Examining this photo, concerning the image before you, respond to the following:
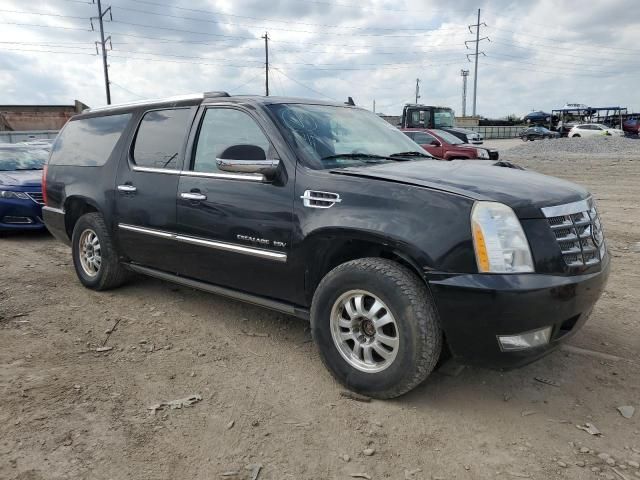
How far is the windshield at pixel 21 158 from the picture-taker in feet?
30.5

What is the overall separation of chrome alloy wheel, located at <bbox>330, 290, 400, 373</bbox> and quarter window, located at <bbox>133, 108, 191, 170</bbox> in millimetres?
1944

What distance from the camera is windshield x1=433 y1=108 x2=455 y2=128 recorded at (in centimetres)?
2188

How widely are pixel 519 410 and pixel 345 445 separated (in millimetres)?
1069

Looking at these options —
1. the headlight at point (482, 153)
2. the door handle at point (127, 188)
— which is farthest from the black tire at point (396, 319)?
the headlight at point (482, 153)

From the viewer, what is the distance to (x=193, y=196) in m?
3.97

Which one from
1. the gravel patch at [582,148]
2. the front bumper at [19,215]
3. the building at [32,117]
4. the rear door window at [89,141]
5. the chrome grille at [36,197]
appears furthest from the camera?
the building at [32,117]

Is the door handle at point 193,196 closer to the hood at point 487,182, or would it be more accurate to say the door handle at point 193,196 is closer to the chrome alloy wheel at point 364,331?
the hood at point 487,182

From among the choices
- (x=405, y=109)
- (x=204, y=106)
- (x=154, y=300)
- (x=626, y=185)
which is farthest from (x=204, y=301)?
(x=405, y=109)

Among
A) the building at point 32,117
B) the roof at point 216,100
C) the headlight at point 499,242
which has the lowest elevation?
the headlight at point 499,242

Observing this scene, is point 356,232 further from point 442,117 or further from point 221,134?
point 442,117

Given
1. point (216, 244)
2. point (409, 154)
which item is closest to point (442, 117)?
point (409, 154)

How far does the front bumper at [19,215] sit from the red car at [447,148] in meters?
8.83

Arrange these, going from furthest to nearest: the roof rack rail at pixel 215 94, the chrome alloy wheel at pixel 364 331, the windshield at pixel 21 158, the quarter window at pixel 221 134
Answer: the windshield at pixel 21 158, the roof rack rail at pixel 215 94, the quarter window at pixel 221 134, the chrome alloy wheel at pixel 364 331

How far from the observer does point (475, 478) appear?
244 centimetres
